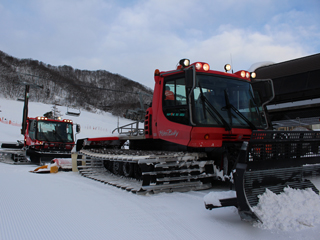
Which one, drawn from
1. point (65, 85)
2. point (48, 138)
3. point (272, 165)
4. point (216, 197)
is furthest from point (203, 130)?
point (65, 85)

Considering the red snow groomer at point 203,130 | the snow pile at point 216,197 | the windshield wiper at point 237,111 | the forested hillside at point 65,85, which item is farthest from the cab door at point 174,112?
the forested hillside at point 65,85

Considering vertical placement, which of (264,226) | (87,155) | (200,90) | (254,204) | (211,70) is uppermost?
(211,70)

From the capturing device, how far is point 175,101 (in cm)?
523

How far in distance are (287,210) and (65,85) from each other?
122374mm

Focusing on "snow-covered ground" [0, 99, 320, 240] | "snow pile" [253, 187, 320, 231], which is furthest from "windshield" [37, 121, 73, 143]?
"snow pile" [253, 187, 320, 231]

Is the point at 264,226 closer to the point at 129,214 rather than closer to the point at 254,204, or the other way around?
the point at 254,204

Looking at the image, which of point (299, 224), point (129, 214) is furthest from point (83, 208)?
point (299, 224)

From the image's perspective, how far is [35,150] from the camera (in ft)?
41.7

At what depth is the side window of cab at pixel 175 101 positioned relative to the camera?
5.04 meters

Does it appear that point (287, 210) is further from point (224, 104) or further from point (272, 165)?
point (224, 104)

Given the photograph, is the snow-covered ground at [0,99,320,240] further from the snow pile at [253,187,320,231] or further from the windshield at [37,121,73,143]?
the windshield at [37,121,73,143]

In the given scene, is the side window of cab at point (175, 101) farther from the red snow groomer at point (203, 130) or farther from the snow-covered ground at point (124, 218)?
the snow-covered ground at point (124, 218)

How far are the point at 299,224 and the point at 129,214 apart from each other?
1.96 meters

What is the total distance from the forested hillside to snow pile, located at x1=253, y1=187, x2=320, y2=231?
61.1 metres
